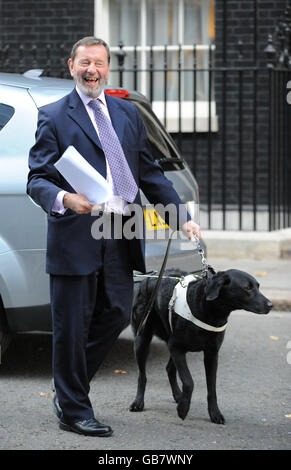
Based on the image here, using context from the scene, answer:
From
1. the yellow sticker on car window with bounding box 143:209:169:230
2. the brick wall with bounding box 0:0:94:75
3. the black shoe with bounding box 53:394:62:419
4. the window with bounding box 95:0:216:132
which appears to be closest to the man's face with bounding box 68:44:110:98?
the yellow sticker on car window with bounding box 143:209:169:230

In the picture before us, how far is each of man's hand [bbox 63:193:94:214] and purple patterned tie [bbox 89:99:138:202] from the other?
1.09 feet

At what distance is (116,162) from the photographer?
4539 millimetres

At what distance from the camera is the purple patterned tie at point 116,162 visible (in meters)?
4.54

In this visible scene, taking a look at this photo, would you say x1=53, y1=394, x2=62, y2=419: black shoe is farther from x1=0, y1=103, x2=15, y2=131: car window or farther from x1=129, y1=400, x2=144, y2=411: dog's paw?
x1=0, y1=103, x2=15, y2=131: car window

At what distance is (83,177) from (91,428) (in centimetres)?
128

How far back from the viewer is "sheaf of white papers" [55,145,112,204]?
4191 mm

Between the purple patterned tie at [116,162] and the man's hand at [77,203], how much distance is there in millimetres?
333

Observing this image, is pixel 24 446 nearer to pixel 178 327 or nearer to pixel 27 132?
pixel 178 327

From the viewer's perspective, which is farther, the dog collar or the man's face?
the dog collar

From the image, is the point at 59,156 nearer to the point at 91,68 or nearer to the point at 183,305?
the point at 91,68

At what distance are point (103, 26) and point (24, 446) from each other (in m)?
9.29

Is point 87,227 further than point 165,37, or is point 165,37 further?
point 165,37

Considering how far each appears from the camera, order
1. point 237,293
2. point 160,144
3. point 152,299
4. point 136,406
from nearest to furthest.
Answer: point 237,293, point 152,299, point 136,406, point 160,144

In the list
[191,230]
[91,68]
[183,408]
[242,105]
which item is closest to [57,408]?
[183,408]
